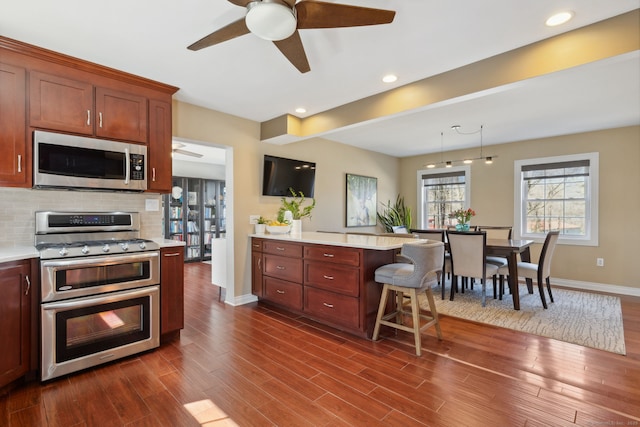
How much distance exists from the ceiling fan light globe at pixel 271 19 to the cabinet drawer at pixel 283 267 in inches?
91.2

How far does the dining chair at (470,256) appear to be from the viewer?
3.82 meters

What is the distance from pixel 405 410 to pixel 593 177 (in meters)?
5.19

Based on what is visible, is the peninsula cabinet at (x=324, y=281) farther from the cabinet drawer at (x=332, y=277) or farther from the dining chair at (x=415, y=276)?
the dining chair at (x=415, y=276)

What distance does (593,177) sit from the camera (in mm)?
4871

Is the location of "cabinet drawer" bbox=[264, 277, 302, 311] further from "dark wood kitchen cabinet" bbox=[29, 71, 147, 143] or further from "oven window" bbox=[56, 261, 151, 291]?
"dark wood kitchen cabinet" bbox=[29, 71, 147, 143]

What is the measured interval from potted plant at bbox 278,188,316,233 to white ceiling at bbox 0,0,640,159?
1.25 meters

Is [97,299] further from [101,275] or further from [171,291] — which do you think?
[171,291]

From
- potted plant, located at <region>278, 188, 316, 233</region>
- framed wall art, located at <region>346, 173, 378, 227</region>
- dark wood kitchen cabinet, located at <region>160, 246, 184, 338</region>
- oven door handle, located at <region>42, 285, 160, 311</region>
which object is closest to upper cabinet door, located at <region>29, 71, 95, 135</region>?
dark wood kitchen cabinet, located at <region>160, 246, 184, 338</region>

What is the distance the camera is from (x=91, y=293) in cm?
239

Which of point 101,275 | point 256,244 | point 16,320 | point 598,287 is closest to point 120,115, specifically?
point 101,275

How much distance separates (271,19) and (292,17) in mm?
115

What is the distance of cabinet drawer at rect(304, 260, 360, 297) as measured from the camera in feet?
9.59

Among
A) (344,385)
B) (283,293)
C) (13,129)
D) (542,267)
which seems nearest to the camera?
(344,385)

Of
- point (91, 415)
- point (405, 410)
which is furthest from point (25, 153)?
point (405, 410)
